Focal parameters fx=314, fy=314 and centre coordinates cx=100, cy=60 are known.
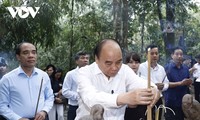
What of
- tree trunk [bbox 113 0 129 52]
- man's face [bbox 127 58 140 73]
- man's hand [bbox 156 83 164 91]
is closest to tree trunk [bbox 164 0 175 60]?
tree trunk [bbox 113 0 129 52]

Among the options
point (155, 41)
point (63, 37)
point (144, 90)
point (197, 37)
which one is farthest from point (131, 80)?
point (63, 37)

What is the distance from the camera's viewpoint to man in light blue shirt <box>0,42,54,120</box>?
2.61m

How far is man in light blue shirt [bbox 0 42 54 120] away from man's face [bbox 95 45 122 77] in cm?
119

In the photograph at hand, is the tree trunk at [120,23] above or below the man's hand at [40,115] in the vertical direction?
above

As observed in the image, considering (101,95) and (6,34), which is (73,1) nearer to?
(6,34)

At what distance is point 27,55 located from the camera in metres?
2.65

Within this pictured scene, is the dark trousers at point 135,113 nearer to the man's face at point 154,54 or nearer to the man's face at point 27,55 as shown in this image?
the man's face at point 27,55

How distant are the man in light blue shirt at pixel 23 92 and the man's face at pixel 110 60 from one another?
3.92 feet

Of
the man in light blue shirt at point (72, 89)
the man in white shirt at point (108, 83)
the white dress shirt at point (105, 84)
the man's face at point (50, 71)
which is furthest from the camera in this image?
the man's face at point (50, 71)

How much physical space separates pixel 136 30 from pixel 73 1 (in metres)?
2.05

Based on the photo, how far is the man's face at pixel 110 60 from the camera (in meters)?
1.44

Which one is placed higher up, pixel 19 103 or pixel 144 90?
pixel 144 90

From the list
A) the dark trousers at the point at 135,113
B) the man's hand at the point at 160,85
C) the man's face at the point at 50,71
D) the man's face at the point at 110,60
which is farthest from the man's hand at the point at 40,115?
the man's face at the point at 50,71

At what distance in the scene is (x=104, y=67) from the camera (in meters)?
1.51
